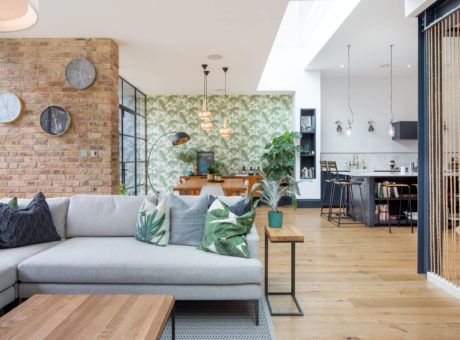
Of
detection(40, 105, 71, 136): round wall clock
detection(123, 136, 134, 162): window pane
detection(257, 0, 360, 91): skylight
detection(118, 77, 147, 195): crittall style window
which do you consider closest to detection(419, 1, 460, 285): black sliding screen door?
detection(257, 0, 360, 91): skylight

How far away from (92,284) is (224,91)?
Result: 6415mm

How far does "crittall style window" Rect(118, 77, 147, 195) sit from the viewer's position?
6.52m

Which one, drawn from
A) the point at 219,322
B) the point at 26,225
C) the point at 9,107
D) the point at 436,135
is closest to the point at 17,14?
the point at 26,225

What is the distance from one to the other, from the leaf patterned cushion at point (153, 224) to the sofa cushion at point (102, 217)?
0.17 meters

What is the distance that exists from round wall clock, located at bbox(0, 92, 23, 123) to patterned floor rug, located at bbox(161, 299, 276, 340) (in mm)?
3671

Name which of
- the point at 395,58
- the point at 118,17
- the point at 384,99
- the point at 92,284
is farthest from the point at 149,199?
the point at 384,99

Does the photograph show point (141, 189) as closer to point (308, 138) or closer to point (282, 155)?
point (282, 155)

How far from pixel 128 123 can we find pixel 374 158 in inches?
243

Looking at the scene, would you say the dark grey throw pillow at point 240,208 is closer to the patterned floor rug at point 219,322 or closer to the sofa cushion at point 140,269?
the sofa cushion at point 140,269

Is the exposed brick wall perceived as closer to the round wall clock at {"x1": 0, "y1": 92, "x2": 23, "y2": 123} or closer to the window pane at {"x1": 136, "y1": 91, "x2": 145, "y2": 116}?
the round wall clock at {"x1": 0, "y1": 92, "x2": 23, "y2": 123}

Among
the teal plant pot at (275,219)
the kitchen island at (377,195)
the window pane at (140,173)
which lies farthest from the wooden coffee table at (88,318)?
the window pane at (140,173)

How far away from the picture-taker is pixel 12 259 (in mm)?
2250

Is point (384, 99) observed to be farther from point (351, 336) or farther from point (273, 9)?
point (351, 336)

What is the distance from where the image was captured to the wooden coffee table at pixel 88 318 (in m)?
1.37
